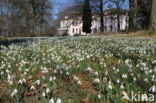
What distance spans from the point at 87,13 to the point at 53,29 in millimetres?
18629

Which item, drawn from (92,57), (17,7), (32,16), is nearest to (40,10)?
(32,16)

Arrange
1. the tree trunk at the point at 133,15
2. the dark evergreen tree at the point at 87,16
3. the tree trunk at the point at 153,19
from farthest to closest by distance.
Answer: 1. the dark evergreen tree at the point at 87,16
2. the tree trunk at the point at 133,15
3. the tree trunk at the point at 153,19

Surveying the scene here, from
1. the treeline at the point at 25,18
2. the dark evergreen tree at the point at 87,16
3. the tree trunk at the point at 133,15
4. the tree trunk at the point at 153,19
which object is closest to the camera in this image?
the tree trunk at the point at 153,19

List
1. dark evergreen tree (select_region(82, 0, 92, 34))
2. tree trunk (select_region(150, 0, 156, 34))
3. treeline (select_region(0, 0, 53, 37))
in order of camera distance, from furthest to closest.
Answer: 1. dark evergreen tree (select_region(82, 0, 92, 34))
2. treeline (select_region(0, 0, 53, 37))
3. tree trunk (select_region(150, 0, 156, 34))

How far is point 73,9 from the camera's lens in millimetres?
75562

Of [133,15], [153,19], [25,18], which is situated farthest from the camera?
[25,18]

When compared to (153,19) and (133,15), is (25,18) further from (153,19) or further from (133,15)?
(153,19)

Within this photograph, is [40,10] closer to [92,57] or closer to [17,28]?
[17,28]

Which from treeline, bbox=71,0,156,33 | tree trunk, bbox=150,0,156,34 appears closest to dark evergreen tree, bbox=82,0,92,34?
treeline, bbox=71,0,156,33

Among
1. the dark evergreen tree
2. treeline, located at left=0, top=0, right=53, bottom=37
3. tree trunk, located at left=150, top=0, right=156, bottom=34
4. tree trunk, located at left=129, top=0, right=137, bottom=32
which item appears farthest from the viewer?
the dark evergreen tree

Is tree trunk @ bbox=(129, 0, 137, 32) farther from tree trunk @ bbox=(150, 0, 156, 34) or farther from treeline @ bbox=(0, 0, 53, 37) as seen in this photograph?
treeline @ bbox=(0, 0, 53, 37)

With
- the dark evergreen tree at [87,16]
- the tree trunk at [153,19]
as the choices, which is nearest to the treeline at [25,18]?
the dark evergreen tree at [87,16]

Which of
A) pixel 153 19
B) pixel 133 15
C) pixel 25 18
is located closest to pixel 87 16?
pixel 25 18

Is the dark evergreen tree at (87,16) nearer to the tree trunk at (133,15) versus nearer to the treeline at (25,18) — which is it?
the treeline at (25,18)
